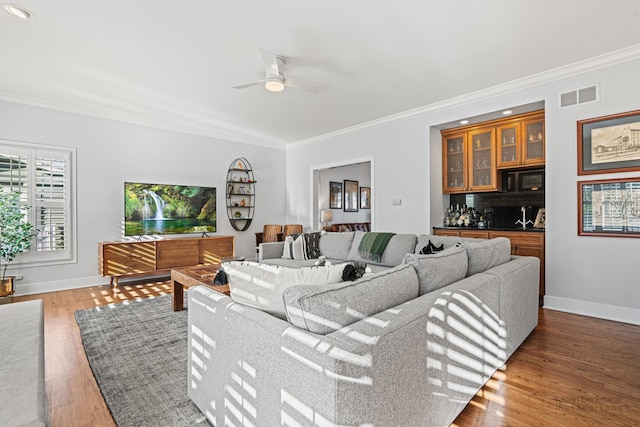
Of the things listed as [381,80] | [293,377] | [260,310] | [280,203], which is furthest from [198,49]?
[280,203]

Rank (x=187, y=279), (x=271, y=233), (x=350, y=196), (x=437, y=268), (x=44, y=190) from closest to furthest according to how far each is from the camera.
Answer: (x=437, y=268) → (x=187, y=279) → (x=44, y=190) → (x=271, y=233) → (x=350, y=196)

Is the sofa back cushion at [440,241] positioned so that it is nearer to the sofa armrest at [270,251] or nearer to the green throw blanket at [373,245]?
the green throw blanket at [373,245]

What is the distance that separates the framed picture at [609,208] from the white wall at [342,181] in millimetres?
4432

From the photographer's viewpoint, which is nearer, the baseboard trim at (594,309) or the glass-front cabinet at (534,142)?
the baseboard trim at (594,309)

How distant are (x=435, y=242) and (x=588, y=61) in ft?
7.88

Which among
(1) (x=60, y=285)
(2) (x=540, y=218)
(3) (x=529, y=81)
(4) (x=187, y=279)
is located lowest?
(1) (x=60, y=285)

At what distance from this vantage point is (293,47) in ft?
9.68

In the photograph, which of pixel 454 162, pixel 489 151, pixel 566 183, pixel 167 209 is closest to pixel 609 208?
pixel 566 183

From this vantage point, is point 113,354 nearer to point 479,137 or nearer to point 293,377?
point 293,377

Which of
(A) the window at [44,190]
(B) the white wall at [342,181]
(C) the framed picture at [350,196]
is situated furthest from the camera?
(C) the framed picture at [350,196]

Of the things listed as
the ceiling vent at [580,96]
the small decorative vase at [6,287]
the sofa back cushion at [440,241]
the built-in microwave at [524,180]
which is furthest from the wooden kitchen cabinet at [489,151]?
the small decorative vase at [6,287]

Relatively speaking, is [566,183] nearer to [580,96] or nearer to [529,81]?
[580,96]

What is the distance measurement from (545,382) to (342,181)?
649 cm

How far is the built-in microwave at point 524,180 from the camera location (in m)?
4.29
